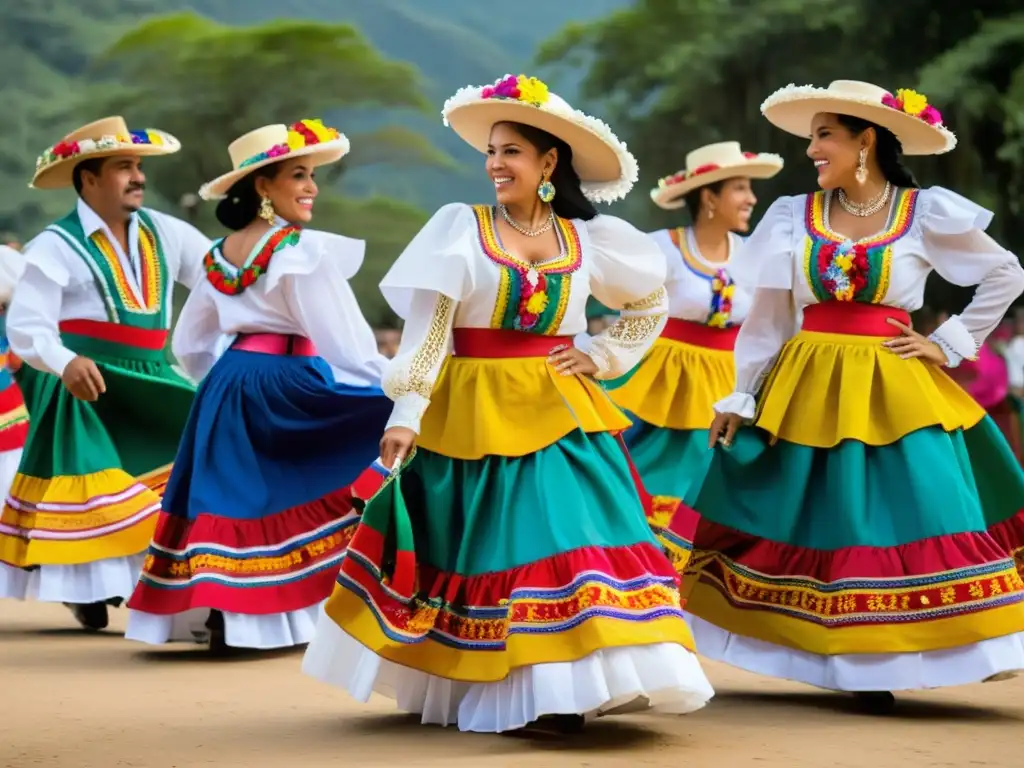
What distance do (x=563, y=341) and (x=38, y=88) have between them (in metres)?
25.5

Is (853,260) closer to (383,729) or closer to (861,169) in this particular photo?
(861,169)

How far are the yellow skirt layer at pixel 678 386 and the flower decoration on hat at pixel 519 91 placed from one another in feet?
10.6

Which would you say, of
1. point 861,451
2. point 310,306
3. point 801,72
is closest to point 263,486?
point 310,306

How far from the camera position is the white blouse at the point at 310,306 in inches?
272

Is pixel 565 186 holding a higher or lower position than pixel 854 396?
higher

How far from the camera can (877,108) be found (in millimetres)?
5938

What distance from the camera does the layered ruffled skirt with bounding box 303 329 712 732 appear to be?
487 centimetres

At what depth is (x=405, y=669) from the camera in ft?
17.5

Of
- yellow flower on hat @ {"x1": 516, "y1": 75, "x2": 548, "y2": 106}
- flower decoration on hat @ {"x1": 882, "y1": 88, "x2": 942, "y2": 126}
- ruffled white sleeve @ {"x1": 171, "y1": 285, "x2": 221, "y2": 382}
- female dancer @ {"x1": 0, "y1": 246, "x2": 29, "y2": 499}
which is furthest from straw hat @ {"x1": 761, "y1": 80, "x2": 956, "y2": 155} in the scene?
female dancer @ {"x1": 0, "y1": 246, "x2": 29, "y2": 499}

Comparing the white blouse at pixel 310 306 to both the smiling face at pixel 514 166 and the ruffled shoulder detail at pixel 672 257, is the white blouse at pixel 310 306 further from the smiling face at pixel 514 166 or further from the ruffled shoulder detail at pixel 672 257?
the ruffled shoulder detail at pixel 672 257

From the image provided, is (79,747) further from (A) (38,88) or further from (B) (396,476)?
(A) (38,88)

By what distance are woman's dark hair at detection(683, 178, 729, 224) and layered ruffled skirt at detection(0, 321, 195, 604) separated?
263 centimetres

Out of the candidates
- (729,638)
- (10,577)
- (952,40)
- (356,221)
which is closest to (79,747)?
(729,638)

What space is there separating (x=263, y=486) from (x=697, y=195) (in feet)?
10.1
